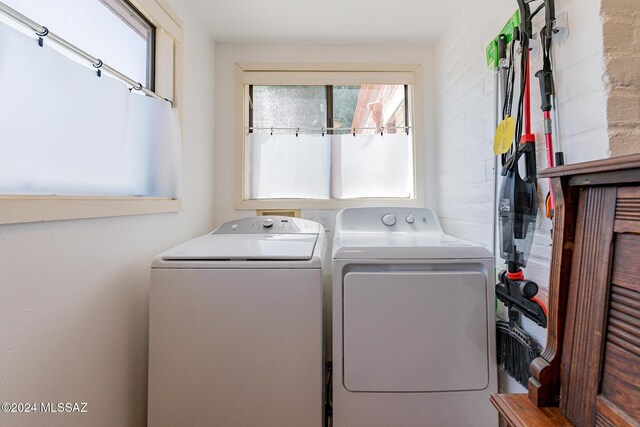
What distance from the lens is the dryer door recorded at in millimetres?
1084

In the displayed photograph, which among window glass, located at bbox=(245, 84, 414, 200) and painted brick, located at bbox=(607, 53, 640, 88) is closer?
painted brick, located at bbox=(607, 53, 640, 88)

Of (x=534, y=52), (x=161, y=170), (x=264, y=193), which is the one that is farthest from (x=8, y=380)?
(x=534, y=52)

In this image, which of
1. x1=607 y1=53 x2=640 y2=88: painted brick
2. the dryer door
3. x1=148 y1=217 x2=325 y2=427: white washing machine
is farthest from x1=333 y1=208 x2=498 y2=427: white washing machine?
x1=607 y1=53 x2=640 y2=88: painted brick

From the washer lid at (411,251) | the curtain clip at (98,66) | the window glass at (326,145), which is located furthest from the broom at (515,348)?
the curtain clip at (98,66)

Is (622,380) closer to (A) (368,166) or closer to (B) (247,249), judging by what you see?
(B) (247,249)

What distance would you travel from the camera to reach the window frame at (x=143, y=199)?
727 millimetres

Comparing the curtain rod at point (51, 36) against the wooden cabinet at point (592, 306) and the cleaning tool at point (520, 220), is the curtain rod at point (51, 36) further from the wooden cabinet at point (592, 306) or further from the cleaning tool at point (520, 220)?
the cleaning tool at point (520, 220)

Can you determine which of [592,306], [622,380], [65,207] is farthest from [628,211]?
[65,207]

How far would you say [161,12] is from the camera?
136 cm

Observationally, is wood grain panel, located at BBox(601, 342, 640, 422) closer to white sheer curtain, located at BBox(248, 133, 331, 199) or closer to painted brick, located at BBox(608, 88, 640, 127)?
painted brick, located at BBox(608, 88, 640, 127)

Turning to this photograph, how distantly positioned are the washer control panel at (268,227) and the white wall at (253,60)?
0.41m

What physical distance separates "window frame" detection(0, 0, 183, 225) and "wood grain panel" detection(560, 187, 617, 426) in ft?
4.46

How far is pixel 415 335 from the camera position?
1086 millimetres

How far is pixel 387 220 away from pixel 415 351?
753mm
